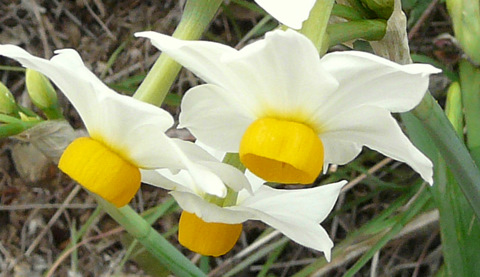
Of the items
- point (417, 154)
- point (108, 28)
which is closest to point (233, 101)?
point (417, 154)

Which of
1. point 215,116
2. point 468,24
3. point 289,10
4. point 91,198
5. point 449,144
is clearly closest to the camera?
point 289,10

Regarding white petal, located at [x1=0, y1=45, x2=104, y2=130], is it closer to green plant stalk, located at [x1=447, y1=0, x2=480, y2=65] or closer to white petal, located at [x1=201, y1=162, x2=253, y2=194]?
white petal, located at [x1=201, y1=162, x2=253, y2=194]

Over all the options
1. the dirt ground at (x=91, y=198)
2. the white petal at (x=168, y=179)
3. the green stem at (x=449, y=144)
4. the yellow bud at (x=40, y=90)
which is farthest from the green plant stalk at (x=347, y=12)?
the dirt ground at (x=91, y=198)

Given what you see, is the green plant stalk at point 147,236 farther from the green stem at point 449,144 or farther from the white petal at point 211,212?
the green stem at point 449,144

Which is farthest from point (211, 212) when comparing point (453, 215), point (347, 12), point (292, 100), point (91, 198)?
point (91, 198)

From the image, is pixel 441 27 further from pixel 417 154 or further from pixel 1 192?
pixel 1 192

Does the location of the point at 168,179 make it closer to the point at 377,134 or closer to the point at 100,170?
the point at 100,170

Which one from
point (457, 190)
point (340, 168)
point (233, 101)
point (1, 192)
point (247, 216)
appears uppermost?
point (233, 101)
